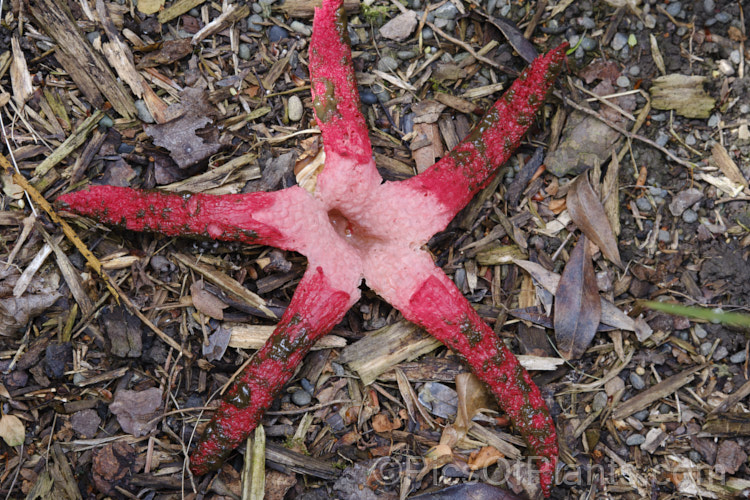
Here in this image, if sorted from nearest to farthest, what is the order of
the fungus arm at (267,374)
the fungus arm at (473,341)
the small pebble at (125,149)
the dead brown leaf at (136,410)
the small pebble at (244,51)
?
the fungus arm at (267,374), the fungus arm at (473,341), the dead brown leaf at (136,410), the small pebble at (125,149), the small pebble at (244,51)

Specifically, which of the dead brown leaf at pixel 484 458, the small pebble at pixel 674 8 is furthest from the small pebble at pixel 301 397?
the small pebble at pixel 674 8

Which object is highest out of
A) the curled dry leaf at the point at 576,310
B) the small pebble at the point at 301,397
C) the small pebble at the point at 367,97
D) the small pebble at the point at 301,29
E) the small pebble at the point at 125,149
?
the small pebble at the point at 301,29

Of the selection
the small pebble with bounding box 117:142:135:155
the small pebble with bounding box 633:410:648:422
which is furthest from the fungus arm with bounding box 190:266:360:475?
the small pebble with bounding box 633:410:648:422

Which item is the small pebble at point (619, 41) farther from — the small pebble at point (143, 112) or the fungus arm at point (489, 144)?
the small pebble at point (143, 112)

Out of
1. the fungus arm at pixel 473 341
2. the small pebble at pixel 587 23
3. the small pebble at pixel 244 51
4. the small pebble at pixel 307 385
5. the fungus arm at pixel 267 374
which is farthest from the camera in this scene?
the small pebble at pixel 587 23

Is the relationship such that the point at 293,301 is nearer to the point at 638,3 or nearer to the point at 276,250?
the point at 276,250

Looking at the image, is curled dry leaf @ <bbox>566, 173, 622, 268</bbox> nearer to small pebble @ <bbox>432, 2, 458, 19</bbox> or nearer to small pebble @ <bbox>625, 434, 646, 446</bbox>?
small pebble @ <bbox>625, 434, 646, 446</bbox>
